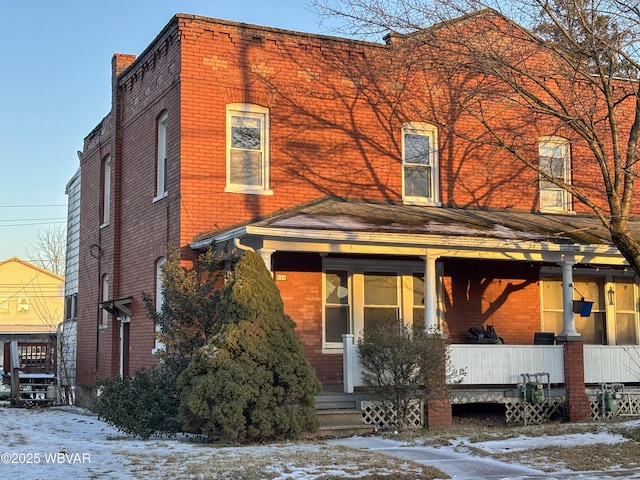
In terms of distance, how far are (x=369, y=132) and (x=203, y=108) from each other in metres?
3.63

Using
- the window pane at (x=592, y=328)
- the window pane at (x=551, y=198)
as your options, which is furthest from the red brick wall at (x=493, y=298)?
the window pane at (x=551, y=198)

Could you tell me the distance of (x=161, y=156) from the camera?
17766mm

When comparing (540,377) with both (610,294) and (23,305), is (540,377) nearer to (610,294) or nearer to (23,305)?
(610,294)

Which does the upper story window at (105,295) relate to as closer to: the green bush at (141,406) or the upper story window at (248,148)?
the upper story window at (248,148)

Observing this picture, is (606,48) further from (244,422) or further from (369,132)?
(244,422)

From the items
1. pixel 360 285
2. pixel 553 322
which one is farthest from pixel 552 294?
pixel 360 285

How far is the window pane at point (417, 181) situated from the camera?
1827 centimetres

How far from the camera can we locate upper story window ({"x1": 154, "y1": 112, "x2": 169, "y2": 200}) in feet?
57.4

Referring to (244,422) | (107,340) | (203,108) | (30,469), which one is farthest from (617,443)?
(107,340)

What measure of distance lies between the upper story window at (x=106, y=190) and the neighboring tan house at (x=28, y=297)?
3135 cm

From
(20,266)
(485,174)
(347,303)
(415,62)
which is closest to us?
(415,62)

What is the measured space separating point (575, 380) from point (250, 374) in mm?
6651

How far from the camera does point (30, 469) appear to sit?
31.8ft

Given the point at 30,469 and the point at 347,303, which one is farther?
the point at 347,303
